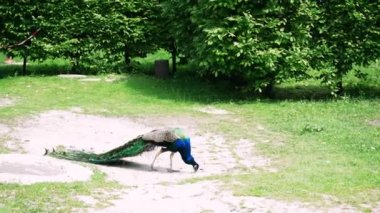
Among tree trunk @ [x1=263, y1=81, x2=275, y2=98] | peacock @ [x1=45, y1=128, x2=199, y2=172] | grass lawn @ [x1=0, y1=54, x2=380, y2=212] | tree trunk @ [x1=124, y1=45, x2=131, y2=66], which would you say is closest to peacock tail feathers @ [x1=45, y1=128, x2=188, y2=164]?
peacock @ [x1=45, y1=128, x2=199, y2=172]

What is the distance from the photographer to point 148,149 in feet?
31.1

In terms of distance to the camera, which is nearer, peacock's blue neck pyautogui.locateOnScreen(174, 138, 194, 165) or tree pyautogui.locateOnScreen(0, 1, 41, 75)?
peacock's blue neck pyautogui.locateOnScreen(174, 138, 194, 165)

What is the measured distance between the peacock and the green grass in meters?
1.14

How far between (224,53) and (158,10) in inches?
196

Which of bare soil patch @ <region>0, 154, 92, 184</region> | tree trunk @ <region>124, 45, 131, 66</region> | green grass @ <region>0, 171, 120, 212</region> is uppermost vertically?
tree trunk @ <region>124, 45, 131, 66</region>

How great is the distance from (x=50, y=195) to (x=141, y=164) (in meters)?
2.57

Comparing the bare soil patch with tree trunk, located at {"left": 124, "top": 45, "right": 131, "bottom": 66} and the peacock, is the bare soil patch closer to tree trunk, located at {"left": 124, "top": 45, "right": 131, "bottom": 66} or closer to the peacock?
the peacock

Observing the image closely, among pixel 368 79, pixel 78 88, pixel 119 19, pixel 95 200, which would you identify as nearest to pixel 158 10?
pixel 119 19

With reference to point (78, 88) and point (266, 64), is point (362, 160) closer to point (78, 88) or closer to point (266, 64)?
point (266, 64)

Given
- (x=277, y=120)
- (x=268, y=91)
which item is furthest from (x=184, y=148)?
(x=268, y=91)

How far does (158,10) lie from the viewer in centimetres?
1911

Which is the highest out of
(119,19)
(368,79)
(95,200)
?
(119,19)

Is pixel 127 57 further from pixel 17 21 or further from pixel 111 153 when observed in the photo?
pixel 111 153

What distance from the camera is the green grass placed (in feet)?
23.8
